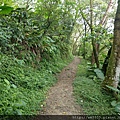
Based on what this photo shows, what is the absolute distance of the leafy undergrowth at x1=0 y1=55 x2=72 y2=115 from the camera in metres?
2.91

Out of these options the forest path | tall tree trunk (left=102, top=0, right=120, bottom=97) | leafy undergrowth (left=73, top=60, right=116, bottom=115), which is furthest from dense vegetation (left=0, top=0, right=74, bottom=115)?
tall tree trunk (left=102, top=0, right=120, bottom=97)

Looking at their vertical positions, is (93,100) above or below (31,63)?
below

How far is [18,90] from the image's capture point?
148 inches

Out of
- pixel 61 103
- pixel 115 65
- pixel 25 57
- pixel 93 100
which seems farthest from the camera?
pixel 25 57

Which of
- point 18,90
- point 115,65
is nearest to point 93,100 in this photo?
point 115,65

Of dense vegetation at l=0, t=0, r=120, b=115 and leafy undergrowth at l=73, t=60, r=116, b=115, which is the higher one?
dense vegetation at l=0, t=0, r=120, b=115

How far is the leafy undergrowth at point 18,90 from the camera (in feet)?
9.54

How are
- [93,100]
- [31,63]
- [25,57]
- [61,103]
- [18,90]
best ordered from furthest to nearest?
1. [31,63]
2. [25,57]
3. [93,100]
4. [61,103]
5. [18,90]

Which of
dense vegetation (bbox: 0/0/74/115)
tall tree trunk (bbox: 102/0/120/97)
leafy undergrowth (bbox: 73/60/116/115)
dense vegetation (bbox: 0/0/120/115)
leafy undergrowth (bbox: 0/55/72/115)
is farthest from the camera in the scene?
tall tree trunk (bbox: 102/0/120/97)

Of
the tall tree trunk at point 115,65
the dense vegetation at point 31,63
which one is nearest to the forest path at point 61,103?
the dense vegetation at point 31,63

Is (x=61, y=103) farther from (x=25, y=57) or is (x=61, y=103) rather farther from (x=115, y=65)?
(x=25, y=57)

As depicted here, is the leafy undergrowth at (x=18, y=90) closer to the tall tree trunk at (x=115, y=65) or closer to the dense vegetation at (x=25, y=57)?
the dense vegetation at (x=25, y=57)

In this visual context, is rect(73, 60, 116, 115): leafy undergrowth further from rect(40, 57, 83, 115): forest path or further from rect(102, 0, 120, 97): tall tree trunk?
rect(102, 0, 120, 97): tall tree trunk

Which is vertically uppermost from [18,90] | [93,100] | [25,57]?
[25,57]
